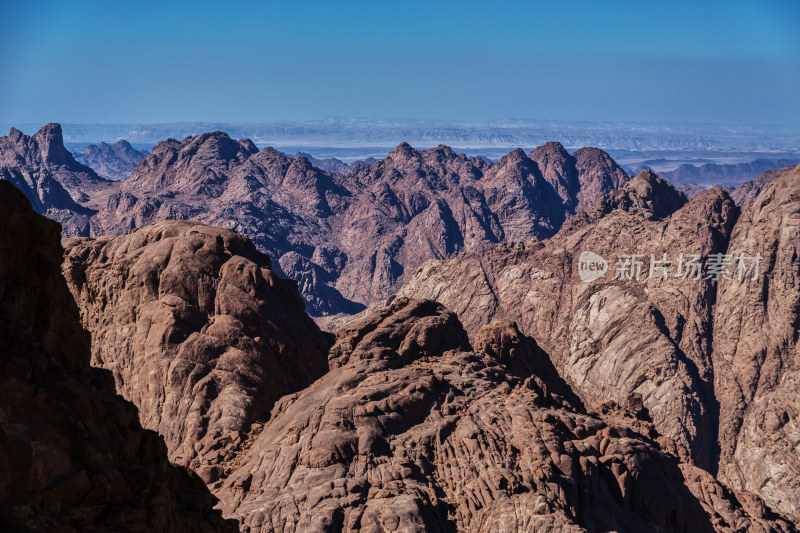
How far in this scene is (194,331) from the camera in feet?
239

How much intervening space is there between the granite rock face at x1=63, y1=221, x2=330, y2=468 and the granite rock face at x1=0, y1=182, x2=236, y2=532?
105ft

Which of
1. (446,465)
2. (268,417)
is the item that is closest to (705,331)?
(268,417)

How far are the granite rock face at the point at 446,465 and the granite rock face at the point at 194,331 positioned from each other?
17.6ft

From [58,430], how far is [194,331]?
1745 inches

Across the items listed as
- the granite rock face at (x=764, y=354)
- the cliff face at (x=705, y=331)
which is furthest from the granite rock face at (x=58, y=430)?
the cliff face at (x=705, y=331)

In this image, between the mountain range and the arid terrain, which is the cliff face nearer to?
the mountain range

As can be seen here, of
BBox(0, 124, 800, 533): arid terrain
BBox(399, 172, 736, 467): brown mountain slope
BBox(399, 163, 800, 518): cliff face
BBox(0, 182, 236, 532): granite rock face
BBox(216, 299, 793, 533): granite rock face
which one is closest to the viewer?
BBox(0, 182, 236, 532): granite rock face

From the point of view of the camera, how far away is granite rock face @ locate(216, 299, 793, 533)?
5106cm

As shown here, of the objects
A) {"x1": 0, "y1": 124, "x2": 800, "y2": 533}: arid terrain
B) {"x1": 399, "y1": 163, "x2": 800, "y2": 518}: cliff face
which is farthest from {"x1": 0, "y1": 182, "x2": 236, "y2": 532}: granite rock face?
{"x1": 399, "y1": 163, "x2": 800, "y2": 518}: cliff face

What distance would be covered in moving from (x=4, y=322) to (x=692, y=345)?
155 m

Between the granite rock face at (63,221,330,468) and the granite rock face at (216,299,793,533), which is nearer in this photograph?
the granite rock face at (216,299,793,533)

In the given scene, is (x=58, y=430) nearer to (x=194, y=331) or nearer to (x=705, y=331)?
(x=194, y=331)

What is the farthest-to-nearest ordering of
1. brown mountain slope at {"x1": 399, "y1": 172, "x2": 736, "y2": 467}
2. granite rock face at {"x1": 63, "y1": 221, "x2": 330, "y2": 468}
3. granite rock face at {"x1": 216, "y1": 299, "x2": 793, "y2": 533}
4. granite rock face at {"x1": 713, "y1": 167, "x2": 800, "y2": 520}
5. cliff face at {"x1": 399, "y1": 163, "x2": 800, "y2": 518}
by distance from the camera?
1. brown mountain slope at {"x1": 399, "y1": 172, "x2": 736, "y2": 467}
2. cliff face at {"x1": 399, "y1": 163, "x2": 800, "y2": 518}
3. granite rock face at {"x1": 713, "y1": 167, "x2": 800, "y2": 520}
4. granite rock face at {"x1": 63, "y1": 221, "x2": 330, "y2": 468}
5. granite rock face at {"x1": 216, "y1": 299, "x2": 793, "y2": 533}

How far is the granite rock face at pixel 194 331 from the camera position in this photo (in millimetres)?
68500
